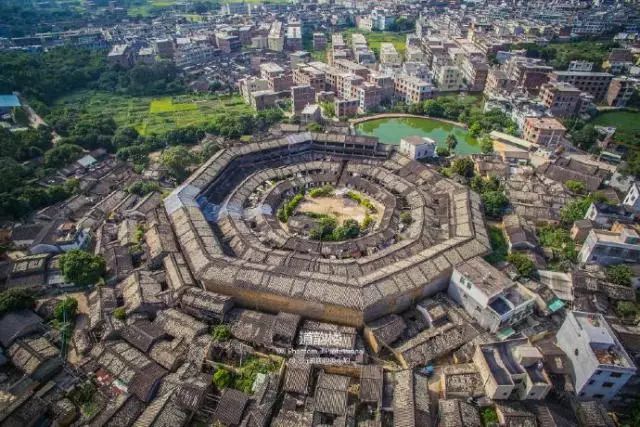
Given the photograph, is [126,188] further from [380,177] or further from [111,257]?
[380,177]

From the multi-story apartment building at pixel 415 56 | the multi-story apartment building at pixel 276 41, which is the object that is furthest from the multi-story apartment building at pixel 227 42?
the multi-story apartment building at pixel 415 56

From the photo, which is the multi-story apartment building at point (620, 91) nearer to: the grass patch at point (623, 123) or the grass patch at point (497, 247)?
the grass patch at point (623, 123)

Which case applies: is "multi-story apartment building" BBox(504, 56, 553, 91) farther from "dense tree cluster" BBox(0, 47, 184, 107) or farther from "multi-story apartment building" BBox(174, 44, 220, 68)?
"multi-story apartment building" BBox(174, 44, 220, 68)

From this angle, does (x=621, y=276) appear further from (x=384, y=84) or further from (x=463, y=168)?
(x=384, y=84)

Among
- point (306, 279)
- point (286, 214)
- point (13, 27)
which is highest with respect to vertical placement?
point (13, 27)

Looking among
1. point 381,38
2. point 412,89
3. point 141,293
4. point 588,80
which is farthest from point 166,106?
point 588,80

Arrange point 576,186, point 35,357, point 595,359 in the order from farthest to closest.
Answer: point 576,186 < point 35,357 < point 595,359

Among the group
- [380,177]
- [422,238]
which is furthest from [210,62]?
[422,238]
